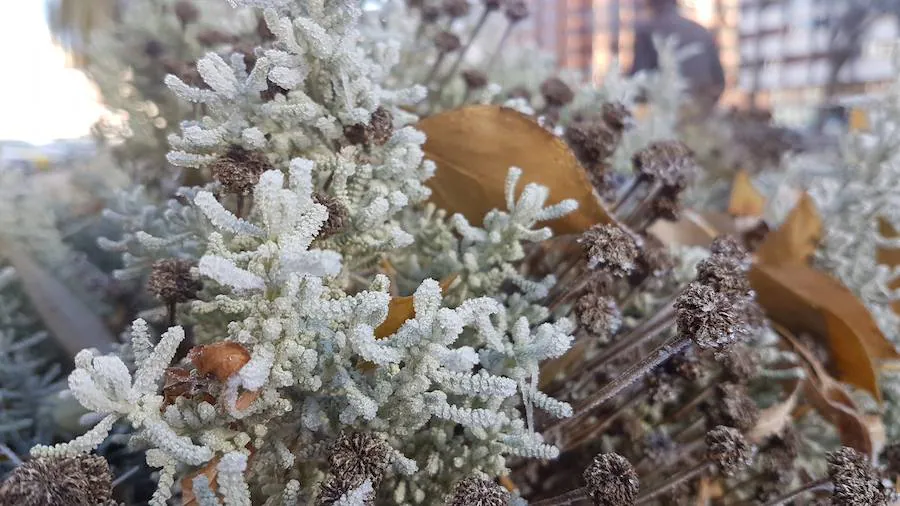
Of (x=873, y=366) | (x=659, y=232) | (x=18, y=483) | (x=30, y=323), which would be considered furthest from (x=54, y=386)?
(x=873, y=366)

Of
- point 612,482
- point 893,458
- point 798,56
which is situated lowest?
point 798,56

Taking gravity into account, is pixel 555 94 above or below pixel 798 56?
above

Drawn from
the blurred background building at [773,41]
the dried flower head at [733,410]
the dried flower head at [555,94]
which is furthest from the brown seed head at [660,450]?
the blurred background building at [773,41]

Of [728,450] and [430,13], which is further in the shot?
[430,13]

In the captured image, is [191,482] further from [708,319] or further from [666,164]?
[666,164]

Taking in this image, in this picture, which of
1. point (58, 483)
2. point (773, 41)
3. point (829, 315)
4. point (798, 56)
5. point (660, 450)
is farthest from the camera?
point (773, 41)

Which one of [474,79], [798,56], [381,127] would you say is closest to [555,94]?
[474,79]

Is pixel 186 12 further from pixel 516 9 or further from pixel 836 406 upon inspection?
pixel 836 406

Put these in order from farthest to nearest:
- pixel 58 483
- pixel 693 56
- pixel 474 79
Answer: pixel 693 56 → pixel 474 79 → pixel 58 483

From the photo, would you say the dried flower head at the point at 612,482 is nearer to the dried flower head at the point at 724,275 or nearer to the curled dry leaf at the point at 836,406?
the dried flower head at the point at 724,275
